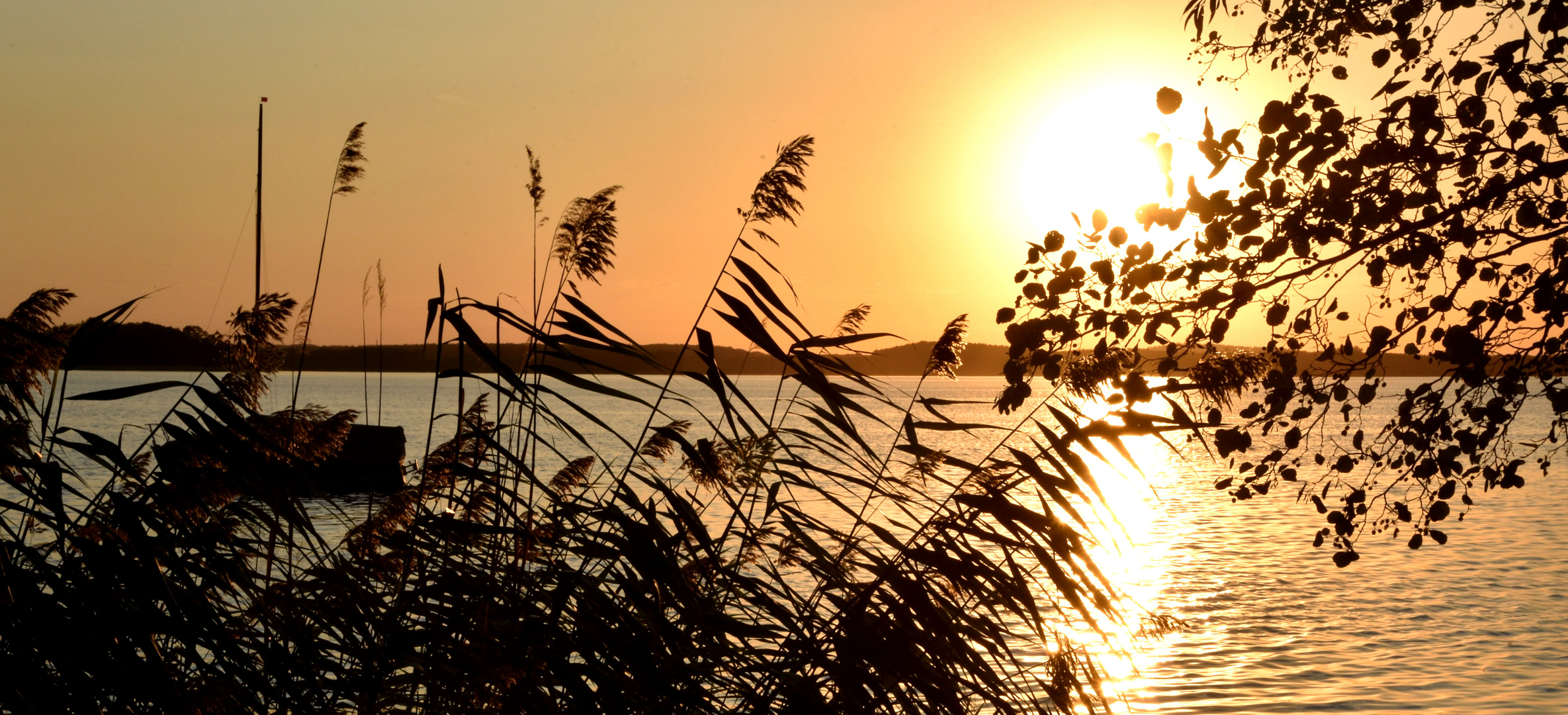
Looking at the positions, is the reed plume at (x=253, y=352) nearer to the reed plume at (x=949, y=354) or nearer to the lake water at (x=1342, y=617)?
the lake water at (x=1342, y=617)

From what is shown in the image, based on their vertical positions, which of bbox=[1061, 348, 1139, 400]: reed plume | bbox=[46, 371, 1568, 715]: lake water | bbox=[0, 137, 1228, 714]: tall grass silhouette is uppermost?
bbox=[1061, 348, 1139, 400]: reed plume

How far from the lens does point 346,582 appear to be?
3412 millimetres

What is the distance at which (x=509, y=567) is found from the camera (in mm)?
3402

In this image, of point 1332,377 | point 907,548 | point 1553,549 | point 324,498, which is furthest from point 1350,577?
point 324,498

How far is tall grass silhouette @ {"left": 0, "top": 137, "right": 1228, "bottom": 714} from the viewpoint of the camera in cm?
302

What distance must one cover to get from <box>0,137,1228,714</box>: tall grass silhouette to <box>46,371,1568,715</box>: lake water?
61cm

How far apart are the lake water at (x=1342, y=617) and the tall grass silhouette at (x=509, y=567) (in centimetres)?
61

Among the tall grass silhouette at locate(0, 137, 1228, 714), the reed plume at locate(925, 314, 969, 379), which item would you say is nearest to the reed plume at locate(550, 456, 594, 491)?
the tall grass silhouette at locate(0, 137, 1228, 714)

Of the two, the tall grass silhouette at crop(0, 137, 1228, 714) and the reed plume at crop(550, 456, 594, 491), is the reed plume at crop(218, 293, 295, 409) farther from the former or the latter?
the reed plume at crop(550, 456, 594, 491)

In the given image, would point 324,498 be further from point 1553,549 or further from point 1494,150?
point 1553,549

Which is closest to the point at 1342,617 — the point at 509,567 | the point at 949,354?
the point at 949,354

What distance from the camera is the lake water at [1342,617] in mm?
10328

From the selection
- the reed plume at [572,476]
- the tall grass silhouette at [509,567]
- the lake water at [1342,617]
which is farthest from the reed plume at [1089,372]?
the reed plume at [572,476]

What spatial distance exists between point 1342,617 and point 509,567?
1415cm
